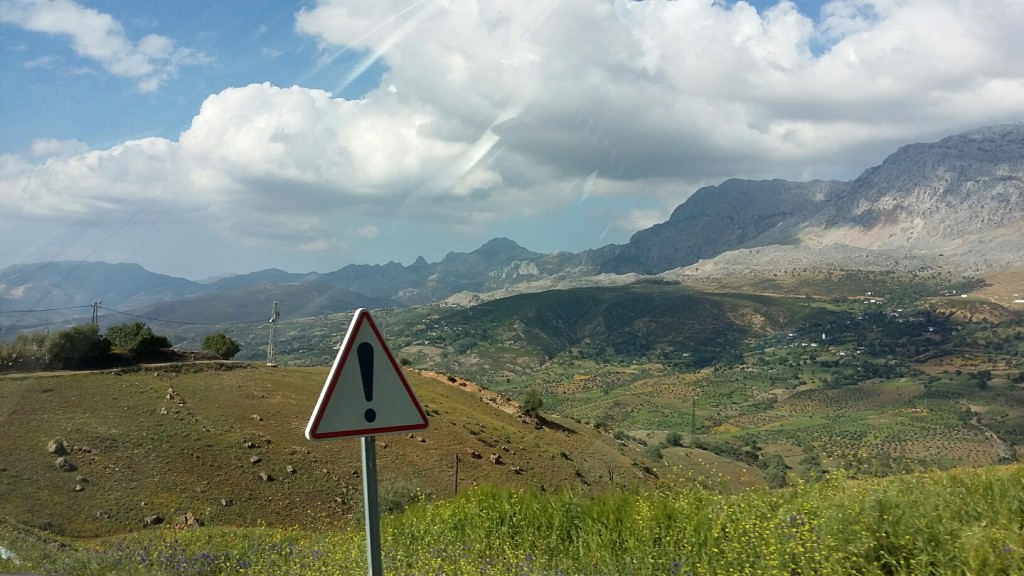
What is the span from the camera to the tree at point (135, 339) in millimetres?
47531

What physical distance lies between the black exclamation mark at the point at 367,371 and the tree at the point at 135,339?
167ft

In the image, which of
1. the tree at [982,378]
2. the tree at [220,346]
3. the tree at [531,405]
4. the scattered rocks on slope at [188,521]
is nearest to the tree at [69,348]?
the tree at [220,346]

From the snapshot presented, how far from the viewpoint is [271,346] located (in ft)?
188

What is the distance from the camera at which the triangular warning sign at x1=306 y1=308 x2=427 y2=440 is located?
15.7 ft

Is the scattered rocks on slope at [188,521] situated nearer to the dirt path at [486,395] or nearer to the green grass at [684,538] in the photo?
the green grass at [684,538]

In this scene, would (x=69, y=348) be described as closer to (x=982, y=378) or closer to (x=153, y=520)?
(x=153, y=520)

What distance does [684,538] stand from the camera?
22.3ft

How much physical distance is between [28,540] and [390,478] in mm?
15339

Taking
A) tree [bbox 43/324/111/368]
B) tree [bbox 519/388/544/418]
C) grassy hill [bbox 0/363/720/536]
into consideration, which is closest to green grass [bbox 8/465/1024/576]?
grassy hill [bbox 0/363/720/536]

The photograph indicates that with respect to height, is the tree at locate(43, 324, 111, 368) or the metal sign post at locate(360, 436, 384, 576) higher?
the metal sign post at locate(360, 436, 384, 576)

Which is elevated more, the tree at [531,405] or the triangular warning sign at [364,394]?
the triangular warning sign at [364,394]

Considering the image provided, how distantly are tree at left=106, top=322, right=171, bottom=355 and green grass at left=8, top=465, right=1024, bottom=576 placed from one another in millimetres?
41823

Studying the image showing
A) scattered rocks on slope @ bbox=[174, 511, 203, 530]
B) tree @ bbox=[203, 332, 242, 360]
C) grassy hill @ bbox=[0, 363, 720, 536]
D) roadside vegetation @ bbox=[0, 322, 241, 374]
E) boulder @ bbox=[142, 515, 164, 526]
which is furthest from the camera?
tree @ bbox=[203, 332, 242, 360]

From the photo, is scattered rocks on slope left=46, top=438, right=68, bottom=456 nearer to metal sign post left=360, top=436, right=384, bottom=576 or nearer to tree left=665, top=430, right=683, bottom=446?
metal sign post left=360, top=436, right=384, bottom=576
